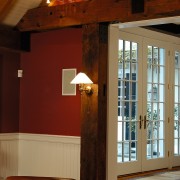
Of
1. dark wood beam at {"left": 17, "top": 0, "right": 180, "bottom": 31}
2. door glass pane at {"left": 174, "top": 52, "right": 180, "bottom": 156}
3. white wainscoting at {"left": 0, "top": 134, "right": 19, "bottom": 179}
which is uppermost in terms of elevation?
dark wood beam at {"left": 17, "top": 0, "right": 180, "bottom": 31}

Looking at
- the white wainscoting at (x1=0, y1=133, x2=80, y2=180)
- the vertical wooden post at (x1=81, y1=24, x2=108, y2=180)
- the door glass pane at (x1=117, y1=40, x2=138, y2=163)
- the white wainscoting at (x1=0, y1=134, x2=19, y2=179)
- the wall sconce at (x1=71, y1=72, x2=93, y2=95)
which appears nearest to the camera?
the wall sconce at (x1=71, y1=72, x2=93, y2=95)

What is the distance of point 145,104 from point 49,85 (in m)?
1.83

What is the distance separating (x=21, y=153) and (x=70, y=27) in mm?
2294

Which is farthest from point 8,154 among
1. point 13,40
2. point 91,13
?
point 91,13

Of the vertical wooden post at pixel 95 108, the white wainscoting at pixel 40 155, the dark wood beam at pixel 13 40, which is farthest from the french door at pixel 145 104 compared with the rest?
the dark wood beam at pixel 13 40

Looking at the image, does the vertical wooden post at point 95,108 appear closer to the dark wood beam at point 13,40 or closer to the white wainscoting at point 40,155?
the white wainscoting at point 40,155

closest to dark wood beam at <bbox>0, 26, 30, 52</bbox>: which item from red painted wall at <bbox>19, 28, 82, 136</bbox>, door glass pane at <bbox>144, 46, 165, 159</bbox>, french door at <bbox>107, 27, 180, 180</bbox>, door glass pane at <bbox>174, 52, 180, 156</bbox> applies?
red painted wall at <bbox>19, 28, 82, 136</bbox>

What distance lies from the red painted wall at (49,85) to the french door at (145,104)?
781 mm

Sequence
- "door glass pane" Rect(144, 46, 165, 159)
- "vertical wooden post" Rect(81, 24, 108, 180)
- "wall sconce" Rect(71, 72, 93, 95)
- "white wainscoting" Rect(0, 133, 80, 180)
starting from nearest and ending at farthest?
"wall sconce" Rect(71, 72, 93, 95)
"vertical wooden post" Rect(81, 24, 108, 180)
"white wainscoting" Rect(0, 133, 80, 180)
"door glass pane" Rect(144, 46, 165, 159)

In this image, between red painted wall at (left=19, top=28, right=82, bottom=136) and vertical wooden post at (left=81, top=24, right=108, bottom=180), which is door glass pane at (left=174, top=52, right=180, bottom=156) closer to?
red painted wall at (left=19, top=28, right=82, bottom=136)

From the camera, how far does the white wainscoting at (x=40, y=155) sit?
6832mm

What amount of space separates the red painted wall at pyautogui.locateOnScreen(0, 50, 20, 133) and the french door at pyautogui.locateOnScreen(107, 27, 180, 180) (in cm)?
171

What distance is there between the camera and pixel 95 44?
20.0ft

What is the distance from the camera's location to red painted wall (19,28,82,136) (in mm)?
6859
